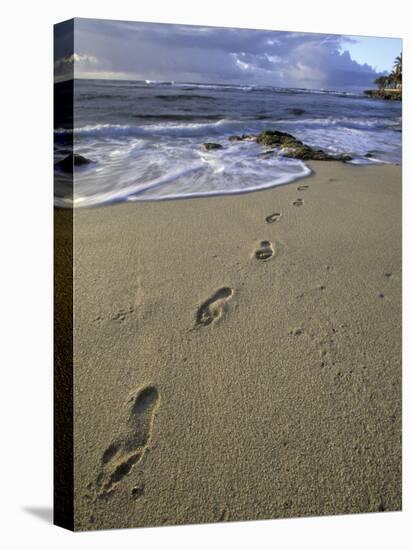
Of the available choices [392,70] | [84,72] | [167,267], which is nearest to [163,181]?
[167,267]

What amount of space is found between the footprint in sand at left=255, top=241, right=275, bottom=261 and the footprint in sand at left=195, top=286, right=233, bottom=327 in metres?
0.23

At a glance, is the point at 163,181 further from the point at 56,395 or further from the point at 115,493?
the point at 115,493

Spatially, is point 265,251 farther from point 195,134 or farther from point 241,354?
point 195,134

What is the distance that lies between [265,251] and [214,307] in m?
0.39

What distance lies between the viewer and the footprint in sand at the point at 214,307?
2986mm

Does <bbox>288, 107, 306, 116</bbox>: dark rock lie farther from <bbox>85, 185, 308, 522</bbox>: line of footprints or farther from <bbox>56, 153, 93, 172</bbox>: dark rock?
<bbox>85, 185, 308, 522</bbox>: line of footprints

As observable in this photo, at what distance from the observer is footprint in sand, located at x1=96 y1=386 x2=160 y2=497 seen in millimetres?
2693

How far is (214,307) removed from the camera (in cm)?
303

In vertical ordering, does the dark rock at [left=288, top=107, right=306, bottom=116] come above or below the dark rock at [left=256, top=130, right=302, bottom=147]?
above

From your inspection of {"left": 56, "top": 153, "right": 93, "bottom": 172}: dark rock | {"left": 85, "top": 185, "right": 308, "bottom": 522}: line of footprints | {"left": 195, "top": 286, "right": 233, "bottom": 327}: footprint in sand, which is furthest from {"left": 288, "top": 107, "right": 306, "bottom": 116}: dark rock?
{"left": 85, "top": 185, "right": 308, "bottom": 522}: line of footprints

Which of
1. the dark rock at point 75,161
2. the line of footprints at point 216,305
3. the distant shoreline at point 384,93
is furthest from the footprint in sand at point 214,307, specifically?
the distant shoreline at point 384,93

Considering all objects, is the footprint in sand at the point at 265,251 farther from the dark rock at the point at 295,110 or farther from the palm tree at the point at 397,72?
the palm tree at the point at 397,72

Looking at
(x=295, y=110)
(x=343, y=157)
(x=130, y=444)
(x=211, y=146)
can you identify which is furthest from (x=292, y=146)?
(x=130, y=444)

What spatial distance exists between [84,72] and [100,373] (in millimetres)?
1192
